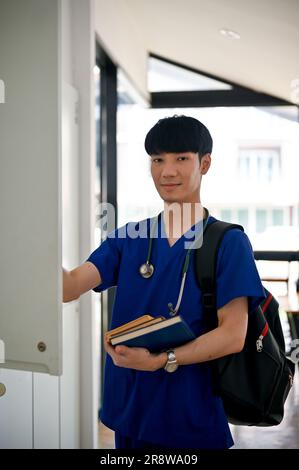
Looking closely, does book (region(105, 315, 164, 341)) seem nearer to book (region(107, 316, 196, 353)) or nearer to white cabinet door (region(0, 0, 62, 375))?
book (region(107, 316, 196, 353))

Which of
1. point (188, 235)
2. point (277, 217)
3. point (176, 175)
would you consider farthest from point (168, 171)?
point (277, 217)

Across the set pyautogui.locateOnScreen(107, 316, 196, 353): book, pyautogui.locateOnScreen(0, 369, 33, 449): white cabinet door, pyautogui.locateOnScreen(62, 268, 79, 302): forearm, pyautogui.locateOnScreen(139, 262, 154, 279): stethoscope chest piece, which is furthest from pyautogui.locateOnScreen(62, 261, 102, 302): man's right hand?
pyautogui.locateOnScreen(0, 369, 33, 449): white cabinet door

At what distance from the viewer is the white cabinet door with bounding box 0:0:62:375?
1073 millimetres

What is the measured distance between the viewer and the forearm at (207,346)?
938 mm

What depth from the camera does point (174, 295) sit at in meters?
1.04

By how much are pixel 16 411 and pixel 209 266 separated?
0.92 meters

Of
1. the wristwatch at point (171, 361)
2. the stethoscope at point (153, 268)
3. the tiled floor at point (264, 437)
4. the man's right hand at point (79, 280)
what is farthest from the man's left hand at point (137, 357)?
the tiled floor at point (264, 437)

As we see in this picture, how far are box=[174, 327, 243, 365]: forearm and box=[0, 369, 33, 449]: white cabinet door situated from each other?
0.77 meters

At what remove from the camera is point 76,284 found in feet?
3.71

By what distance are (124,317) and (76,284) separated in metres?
0.14

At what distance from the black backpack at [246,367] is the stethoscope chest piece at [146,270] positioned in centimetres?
11
